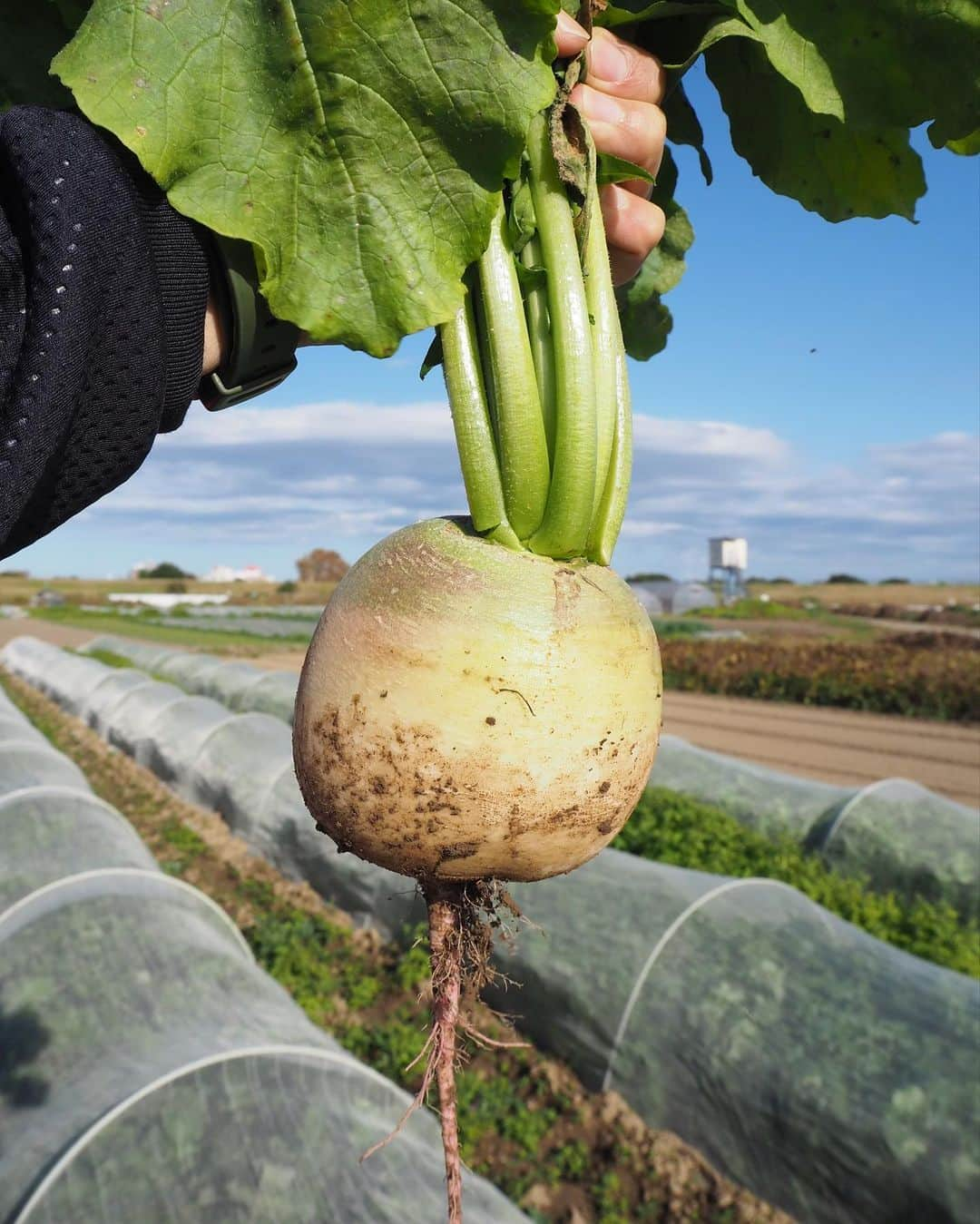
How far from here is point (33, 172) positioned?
1.24 m

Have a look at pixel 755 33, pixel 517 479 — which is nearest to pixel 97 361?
pixel 517 479

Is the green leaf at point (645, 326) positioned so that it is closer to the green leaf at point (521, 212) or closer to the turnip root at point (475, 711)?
the green leaf at point (521, 212)

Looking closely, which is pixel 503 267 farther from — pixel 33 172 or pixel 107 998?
pixel 107 998

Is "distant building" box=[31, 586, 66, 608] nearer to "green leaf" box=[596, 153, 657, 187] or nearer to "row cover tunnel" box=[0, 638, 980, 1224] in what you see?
"row cover tunnel" box=[0, 638, 980, 1224]

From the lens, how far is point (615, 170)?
57.4 inches

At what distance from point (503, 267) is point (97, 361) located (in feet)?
2.01

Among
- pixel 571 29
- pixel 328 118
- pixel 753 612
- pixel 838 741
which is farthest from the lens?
pixel 753 612

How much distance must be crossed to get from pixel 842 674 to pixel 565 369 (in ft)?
64.3

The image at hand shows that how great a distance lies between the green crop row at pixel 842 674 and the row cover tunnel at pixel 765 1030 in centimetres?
1410

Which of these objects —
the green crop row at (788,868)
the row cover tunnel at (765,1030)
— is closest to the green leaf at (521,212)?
the row cover tunnel at (765,1030)

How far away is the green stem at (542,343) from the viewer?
1499mm

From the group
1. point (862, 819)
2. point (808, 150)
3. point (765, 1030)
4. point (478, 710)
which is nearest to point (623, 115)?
point (808, 150)

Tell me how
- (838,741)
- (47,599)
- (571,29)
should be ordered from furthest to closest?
(47,599), (838,741), (571,29)

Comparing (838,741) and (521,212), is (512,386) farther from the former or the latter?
(838,741)
